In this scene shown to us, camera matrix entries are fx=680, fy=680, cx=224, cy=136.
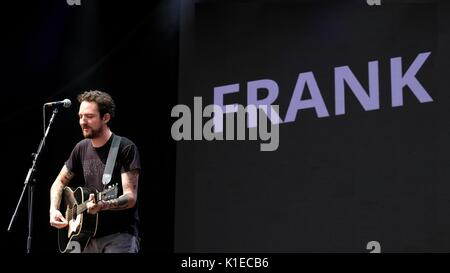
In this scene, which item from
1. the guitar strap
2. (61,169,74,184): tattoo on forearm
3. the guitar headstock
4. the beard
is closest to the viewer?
the guitar headstock

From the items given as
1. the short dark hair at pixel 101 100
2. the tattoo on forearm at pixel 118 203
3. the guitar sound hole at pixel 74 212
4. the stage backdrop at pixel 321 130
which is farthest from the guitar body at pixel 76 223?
the stage backdrop at pixel 321 130

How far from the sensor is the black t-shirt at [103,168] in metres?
4.73

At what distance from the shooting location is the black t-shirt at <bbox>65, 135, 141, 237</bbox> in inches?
186

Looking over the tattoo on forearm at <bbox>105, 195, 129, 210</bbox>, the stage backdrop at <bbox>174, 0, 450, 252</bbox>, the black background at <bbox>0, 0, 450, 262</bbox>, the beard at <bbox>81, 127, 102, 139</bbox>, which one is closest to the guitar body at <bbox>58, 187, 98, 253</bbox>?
the tattoo on forearm at <bbox>105, 195, 129, 210</bbox>

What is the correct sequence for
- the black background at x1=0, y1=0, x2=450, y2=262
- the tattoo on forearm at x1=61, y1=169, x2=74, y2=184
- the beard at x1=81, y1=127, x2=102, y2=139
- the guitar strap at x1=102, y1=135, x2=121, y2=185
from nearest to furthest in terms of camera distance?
the guitar strap at x1=102, y1=135, x2=121, y2=185, the beard at x1=81, y1=127, x2=102, y2=139, the tattoo on forearm at x1=61, y1=169, x2=74, y2=184, the black background at x1=0, y1=0, x2=450, y2=262

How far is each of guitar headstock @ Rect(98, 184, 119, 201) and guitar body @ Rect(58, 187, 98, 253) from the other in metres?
0.14

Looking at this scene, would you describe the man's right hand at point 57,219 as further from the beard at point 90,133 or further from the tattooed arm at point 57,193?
the beard at point 90,133

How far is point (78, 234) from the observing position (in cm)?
480

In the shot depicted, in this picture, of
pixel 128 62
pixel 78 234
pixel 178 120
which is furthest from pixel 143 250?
pixel 128 62

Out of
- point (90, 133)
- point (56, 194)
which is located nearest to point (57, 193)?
point (56, 194)

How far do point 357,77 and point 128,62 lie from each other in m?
1.88

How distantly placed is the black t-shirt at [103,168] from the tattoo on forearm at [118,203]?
3 centimetres

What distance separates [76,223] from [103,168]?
0.43 meters

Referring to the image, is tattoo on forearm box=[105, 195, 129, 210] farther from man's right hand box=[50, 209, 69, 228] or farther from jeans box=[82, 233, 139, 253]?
man's right hand box=[50, 209, 69, 228]
